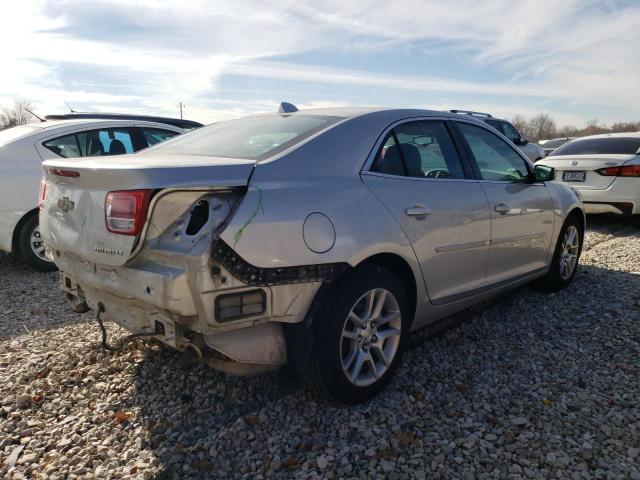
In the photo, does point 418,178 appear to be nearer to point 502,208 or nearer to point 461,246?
point 461,246

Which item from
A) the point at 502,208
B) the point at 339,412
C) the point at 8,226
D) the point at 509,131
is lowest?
the point at 339,412

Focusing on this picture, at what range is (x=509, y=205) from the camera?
385 centimetres

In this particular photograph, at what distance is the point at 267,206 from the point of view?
2344 millimetres

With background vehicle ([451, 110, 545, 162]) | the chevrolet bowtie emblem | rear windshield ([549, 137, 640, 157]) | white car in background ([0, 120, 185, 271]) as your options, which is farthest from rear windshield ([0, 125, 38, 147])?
background vehicle ([451, 110, 545, 162])

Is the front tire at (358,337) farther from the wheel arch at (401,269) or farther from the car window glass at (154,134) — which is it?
A: the car window glass at (154,134)

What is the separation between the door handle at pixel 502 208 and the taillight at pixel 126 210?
2.49 m

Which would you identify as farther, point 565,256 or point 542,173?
point 565,256

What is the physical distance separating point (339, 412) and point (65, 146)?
4581 mm

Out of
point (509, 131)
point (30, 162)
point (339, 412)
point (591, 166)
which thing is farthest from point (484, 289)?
point (509, 131)

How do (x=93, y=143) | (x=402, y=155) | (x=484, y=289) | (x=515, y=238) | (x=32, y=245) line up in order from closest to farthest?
(x=402, y=155)
(x=484, y=289)
(x=515, y=238)
(x=32, y=245)
(x=93, y=143)

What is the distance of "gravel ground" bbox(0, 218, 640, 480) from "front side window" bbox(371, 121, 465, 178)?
1.25 metres

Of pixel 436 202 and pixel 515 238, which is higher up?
pixel 436 202

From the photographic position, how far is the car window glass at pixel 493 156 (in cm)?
380

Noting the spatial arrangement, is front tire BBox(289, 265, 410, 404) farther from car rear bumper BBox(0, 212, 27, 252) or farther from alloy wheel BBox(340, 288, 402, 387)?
car rear bumper BBox(0, 212, 27, 252)
